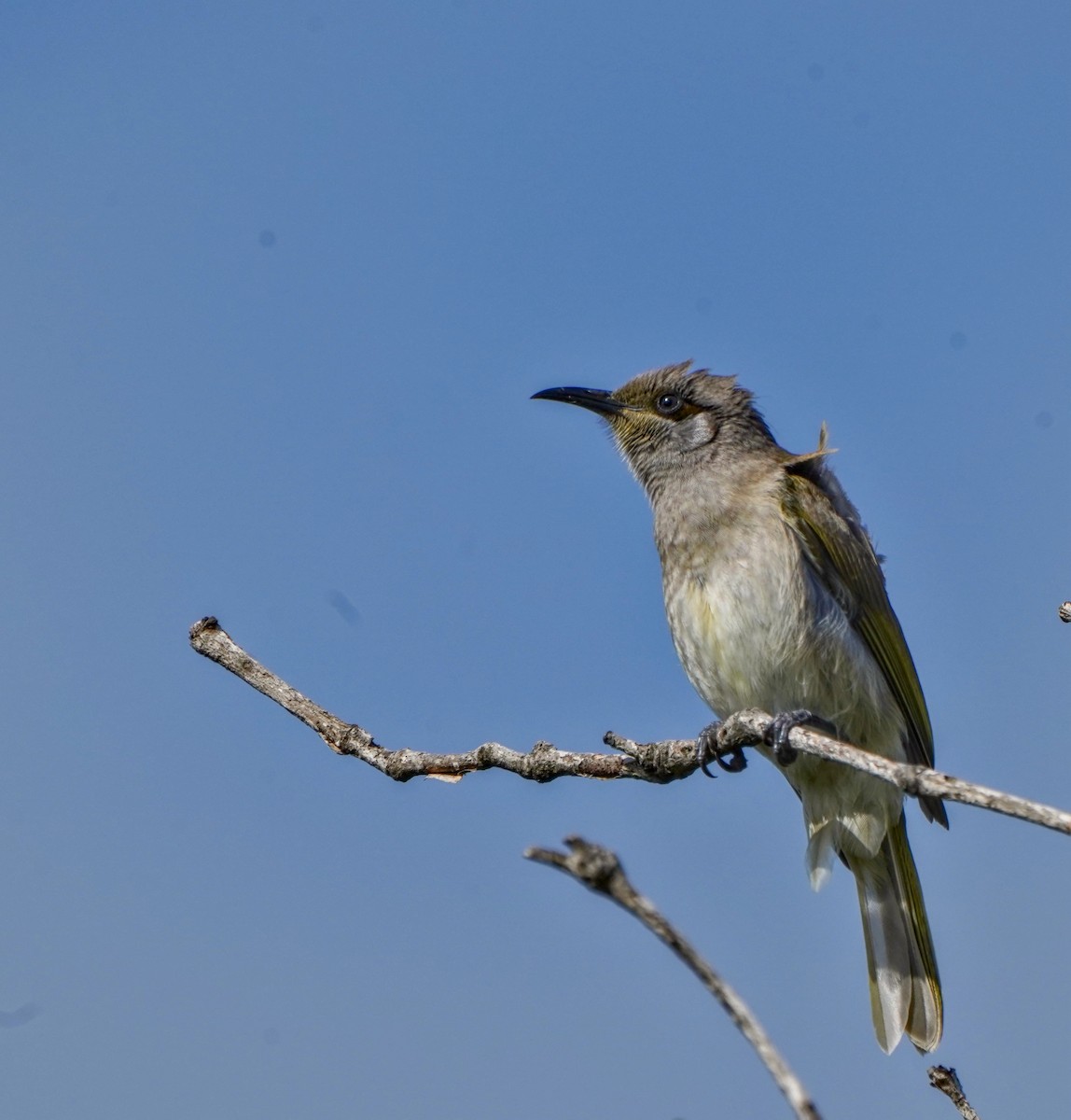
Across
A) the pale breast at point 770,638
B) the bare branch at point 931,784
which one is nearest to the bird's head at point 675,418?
the pale breast at point 770,638

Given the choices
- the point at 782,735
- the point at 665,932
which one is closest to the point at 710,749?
the point at 782,735

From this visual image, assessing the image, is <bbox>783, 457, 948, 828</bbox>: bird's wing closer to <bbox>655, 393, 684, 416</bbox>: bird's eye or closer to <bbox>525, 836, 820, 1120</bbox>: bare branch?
<bbox>655, 393, 684, 416</bbox>: bird's eye

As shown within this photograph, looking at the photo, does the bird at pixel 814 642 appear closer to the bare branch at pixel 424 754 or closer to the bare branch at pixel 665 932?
the bare branch at pixel 424 754

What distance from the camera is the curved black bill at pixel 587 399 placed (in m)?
8.48

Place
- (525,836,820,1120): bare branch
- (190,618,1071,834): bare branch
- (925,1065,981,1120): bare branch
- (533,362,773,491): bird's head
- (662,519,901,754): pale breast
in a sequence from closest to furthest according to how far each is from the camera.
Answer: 1. (525,836,820,1120): bare branch
2. (925,1065,981,1120): bare branch
3. (190,618,1071,834): bare branch
4. (662,519,901,754): pale breast
5. (533,362,773,491): bird's head

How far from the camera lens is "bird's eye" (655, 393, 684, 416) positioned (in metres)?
8.28

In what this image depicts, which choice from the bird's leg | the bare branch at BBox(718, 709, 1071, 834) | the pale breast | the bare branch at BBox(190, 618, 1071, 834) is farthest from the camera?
the pale breast

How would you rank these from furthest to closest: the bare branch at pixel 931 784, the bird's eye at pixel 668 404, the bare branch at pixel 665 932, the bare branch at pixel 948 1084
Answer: the bird's eye at pixel 668 404 → the bare branch at pixel 948 1084 → the bare branch at pixel 931 784 → the bare branch at pixel 665 932

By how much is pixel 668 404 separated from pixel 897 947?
346 centimetres

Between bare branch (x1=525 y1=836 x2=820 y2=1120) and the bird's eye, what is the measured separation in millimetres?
5864

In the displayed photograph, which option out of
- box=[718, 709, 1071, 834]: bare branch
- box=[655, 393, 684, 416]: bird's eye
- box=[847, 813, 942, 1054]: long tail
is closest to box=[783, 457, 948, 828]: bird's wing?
box=[847, 813, 942, 1054]: long tail

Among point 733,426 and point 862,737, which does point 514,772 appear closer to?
point 862,737

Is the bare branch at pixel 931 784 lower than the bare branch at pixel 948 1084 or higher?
higher

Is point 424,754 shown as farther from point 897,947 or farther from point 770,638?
point 897,947
